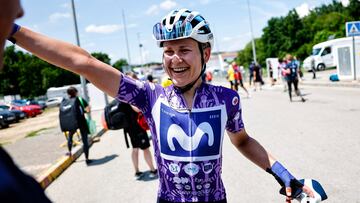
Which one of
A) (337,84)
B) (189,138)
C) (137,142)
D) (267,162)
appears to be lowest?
(337,84)

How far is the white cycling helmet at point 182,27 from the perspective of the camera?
2.04 meters

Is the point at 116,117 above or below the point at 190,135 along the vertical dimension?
below

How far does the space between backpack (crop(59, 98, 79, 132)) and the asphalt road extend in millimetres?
940

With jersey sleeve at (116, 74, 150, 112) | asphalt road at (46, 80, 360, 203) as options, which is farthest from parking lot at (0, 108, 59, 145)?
jersey sleeve at (116, 74, 150, 112)

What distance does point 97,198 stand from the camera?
17.7 feet

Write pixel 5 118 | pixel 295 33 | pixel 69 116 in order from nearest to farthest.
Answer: pixel 69 116, pixel 5 118, pixel 295 33

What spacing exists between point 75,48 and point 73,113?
627 centimetres

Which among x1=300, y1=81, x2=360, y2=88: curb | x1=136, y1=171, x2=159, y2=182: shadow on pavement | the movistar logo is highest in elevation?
the movistar logo

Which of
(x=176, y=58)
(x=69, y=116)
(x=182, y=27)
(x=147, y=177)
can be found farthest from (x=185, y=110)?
(x=69, y=116)

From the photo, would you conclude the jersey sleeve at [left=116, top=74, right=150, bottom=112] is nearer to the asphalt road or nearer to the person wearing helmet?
the person wearing helmet

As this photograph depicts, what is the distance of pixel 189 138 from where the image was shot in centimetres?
204

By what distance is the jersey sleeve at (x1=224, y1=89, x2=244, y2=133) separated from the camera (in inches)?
85.0

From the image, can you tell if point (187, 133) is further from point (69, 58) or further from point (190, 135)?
point (69, 58)

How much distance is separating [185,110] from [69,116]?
637 cm
